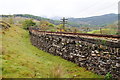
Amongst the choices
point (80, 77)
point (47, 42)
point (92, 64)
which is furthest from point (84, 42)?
point (47, 42)

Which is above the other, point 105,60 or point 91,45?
point 91,45

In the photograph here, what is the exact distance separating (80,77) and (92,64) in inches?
62.6

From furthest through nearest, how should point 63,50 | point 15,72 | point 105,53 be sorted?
1. point 63,50
2. point 105,53
3. point 15,72

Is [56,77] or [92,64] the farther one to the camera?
[92,64]

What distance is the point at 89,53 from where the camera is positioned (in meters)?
10.9

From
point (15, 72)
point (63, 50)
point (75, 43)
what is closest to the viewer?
point (15, 72)

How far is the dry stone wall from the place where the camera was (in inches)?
348

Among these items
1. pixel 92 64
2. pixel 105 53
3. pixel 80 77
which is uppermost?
pixel 105 53

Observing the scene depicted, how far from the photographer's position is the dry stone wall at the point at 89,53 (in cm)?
885

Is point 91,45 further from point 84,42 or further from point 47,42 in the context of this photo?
point 47,42

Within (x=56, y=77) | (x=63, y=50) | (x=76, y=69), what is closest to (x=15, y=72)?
(x=56, y=77)

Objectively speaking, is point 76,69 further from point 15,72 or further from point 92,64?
point 15,72

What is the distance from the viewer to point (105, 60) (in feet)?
30.9

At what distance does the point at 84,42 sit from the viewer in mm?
11312
